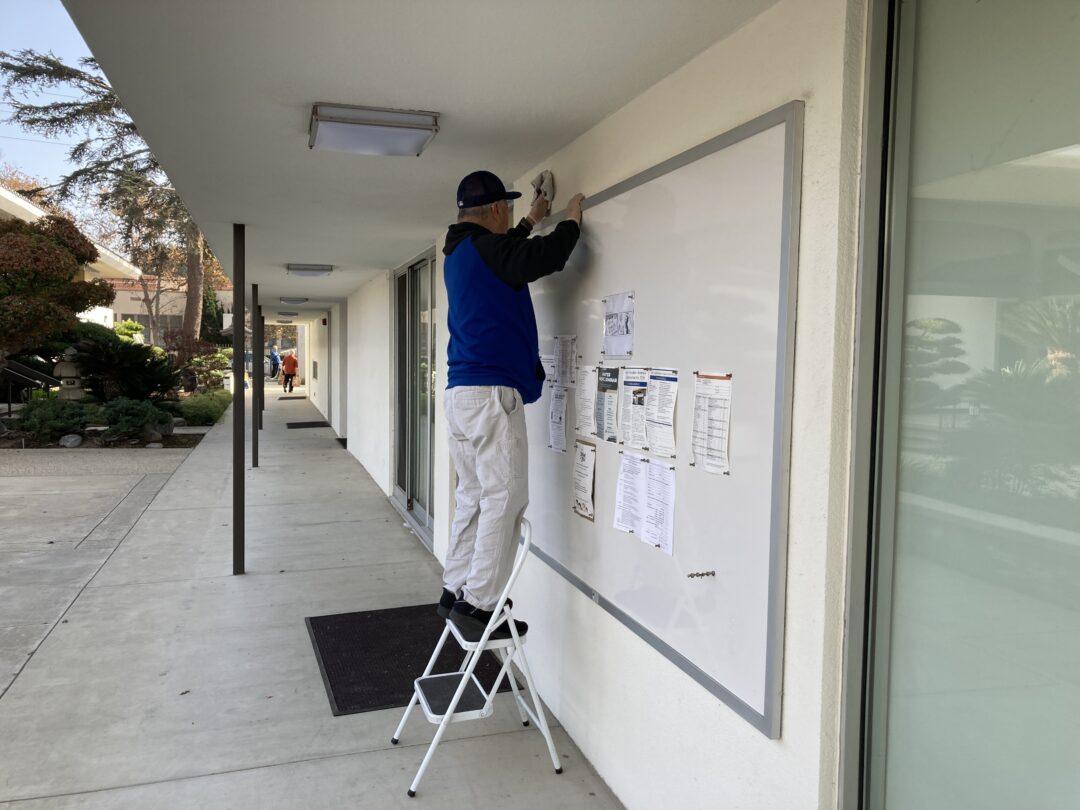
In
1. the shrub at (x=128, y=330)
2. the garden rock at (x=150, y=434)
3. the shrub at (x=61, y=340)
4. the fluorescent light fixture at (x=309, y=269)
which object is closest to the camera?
the fluorescent light fixture at (x=309, y=269)

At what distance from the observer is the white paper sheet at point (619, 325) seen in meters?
2.70

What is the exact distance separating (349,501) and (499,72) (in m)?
6.42

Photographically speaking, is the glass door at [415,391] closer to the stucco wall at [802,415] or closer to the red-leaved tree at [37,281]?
the stucco wall at [802,415]

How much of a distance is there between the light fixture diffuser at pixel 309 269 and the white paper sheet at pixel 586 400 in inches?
215

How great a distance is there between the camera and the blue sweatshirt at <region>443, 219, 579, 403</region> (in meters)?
2.91

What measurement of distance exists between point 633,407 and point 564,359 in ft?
2.21

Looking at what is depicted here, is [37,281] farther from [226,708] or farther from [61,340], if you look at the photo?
[226,708]

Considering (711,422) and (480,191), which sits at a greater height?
(480,191)

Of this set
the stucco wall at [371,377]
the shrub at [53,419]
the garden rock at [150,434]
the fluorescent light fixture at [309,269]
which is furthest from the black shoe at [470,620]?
the shrub at [53,419]

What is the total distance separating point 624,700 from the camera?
9.21 feet

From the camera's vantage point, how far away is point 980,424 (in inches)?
60.3

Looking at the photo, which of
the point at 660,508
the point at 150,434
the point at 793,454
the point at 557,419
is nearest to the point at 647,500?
the point at 660,508

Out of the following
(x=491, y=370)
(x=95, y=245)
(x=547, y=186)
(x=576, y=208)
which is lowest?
(x=491, y=370)

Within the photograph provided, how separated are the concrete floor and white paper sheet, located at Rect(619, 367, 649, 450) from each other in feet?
4.32
